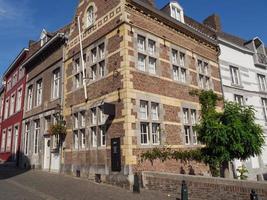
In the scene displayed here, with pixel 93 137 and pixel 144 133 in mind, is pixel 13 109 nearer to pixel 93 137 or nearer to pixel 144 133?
pixel 93 137

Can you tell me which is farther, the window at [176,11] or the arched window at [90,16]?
the window at [176,11]

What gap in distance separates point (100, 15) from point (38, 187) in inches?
329

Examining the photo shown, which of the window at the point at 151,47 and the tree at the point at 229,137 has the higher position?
the window at the point at 151,47

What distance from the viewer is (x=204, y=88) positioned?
1509 centimetres

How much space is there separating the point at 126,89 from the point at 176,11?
757 cm

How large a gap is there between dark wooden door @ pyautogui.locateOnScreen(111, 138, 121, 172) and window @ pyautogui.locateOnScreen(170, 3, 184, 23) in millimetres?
8656

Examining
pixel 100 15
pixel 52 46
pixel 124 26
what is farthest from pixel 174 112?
pixel 52 46

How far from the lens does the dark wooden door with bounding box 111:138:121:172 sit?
1006 centimetres

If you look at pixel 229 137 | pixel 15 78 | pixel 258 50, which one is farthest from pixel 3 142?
pixel 258 50

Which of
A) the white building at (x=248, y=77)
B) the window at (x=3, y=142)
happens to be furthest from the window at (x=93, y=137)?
the window at (x=3, y=142)

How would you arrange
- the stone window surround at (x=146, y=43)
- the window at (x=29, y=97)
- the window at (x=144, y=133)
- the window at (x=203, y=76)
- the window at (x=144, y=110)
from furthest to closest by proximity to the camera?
the window at (x=29, y=97)
the window at (x=203, y=76)
the stone window surround at (x=146, y=43)
the window at (x=144, y=110)
the window at (x=144, y=133)

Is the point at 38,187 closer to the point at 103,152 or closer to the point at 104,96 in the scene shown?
the point at 103,152

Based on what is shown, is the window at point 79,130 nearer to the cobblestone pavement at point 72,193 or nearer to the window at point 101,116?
the window at point 101,116

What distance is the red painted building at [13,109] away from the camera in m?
20.4
